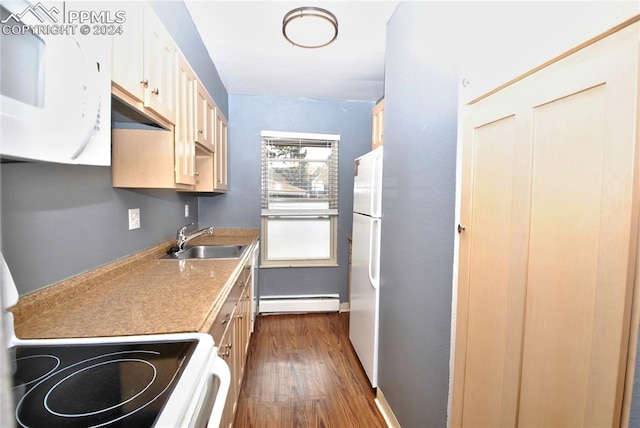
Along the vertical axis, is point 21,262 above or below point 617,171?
below

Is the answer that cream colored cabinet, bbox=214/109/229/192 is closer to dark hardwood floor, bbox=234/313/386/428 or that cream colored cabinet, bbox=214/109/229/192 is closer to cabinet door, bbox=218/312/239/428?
cabinet door, bbox=218/312/239/428

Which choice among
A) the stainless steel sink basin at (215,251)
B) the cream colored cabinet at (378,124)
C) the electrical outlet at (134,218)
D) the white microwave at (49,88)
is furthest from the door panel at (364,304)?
the white microwave at (49,88)

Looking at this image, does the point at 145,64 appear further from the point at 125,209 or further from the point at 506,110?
the point at 506,110

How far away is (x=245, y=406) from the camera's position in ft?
6.16

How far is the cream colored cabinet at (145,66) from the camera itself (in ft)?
3.32

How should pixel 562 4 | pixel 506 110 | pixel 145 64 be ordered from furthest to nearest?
pixel 145 64
pixel 506 110
pixel 562 4

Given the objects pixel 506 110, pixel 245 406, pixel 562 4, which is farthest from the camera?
pixel 245 406

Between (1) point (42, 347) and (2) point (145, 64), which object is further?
(2) point (145, 64)

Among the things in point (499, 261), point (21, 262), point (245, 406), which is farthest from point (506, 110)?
point (245, 406)

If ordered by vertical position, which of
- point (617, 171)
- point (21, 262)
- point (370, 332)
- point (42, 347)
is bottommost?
point (370, 332)

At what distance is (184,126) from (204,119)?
0.53m

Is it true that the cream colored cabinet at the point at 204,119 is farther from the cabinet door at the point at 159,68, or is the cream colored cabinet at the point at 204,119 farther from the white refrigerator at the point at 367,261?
the white refrigerator at the point at 367,261

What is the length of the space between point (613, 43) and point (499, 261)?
646 mm

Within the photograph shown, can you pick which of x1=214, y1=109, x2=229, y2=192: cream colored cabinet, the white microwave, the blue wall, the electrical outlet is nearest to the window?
x1=214, y1=109, x2=229, y2=192: cream colored cabinet
